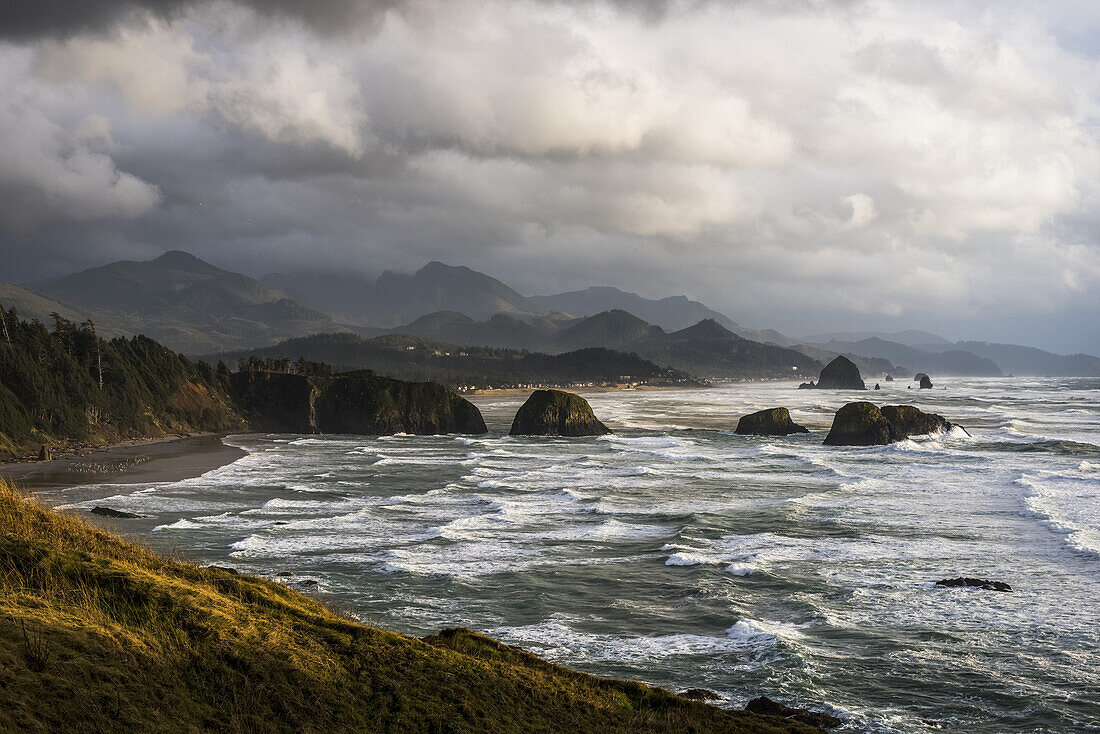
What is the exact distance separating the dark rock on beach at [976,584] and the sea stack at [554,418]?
58.8 metres

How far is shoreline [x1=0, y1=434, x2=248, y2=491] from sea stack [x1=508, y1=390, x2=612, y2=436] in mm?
27368

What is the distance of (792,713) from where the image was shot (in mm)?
15727

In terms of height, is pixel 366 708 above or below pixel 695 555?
above

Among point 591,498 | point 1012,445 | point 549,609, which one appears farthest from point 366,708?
point 1012,445

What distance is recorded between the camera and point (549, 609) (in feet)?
76.6

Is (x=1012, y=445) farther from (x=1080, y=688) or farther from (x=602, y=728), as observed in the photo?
(x=602, y=728)

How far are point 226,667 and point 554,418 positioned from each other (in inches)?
2862

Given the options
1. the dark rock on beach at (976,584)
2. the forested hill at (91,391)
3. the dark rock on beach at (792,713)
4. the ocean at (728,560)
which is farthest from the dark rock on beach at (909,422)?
the forested hill at (91,391)

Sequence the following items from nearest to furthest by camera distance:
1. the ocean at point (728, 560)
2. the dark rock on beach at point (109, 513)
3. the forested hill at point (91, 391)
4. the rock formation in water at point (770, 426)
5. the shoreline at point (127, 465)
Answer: the ocean at point (728, 560), the dark rock on beach at point (109, 513), the shoreline at point (127, 465), the forested hill at point (91, 391), the rock formation in water at point (770, 426)

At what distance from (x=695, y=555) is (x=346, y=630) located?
1817 cm

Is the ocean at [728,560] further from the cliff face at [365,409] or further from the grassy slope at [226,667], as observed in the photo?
the cliff face at [365,409]

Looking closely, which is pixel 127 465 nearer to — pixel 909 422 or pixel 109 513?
pixel 109 513

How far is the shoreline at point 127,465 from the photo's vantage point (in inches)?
1938

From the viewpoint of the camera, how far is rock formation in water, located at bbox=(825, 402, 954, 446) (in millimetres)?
71062
